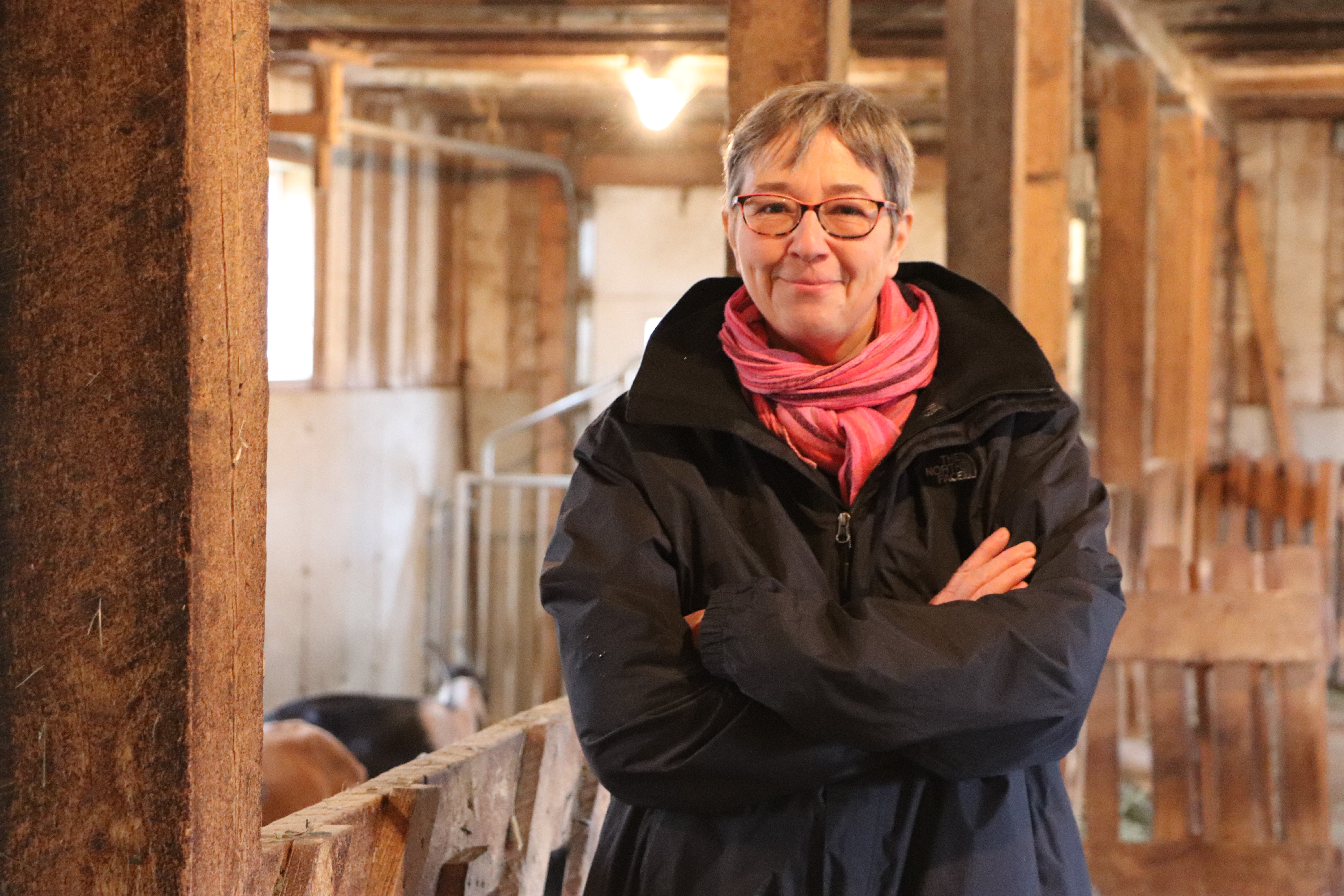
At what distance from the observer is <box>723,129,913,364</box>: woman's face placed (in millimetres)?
1557

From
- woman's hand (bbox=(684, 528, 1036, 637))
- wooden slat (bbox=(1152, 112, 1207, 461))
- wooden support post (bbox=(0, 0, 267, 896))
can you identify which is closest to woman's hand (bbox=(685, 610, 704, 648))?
woman's hand (bbox=(684, 528, 1036, 637))

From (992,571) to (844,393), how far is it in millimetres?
252

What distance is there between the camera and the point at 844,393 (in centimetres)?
154

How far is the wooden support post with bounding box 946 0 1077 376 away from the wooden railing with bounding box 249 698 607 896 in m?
1.65

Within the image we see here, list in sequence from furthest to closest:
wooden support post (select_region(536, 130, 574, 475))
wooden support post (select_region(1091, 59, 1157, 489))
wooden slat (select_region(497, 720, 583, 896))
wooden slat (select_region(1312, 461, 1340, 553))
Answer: wooden support post (select_region(536, 130, 574, 475))
wooden slat (select_region(1312, 461, 1340, 553))
wooden support post (select_region(1091, 59, 1157, 489))
wooden slat (select_region(497, 720, 583, 896))

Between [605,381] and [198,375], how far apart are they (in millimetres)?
7179

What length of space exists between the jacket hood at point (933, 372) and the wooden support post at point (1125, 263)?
4.80m

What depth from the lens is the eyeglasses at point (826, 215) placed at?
5.12 feet

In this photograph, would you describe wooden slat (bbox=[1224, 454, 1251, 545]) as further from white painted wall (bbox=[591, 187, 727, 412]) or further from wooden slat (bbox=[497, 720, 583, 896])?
wooden slat (bbox=[497, 720, 583, 896])

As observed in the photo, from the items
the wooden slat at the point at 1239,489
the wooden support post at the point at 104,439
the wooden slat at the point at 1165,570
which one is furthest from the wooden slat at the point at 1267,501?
the wooden support post at the point at 104,439

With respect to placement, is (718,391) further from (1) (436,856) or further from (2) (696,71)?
(2) (696,71)

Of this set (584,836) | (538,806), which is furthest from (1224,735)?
(538,806)

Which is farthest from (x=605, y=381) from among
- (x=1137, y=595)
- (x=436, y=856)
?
(x=436, y=856)

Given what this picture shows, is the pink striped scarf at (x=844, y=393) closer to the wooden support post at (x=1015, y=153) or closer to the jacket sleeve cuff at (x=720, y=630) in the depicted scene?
the jacket sleeve cuff at (x=720, y=630)
